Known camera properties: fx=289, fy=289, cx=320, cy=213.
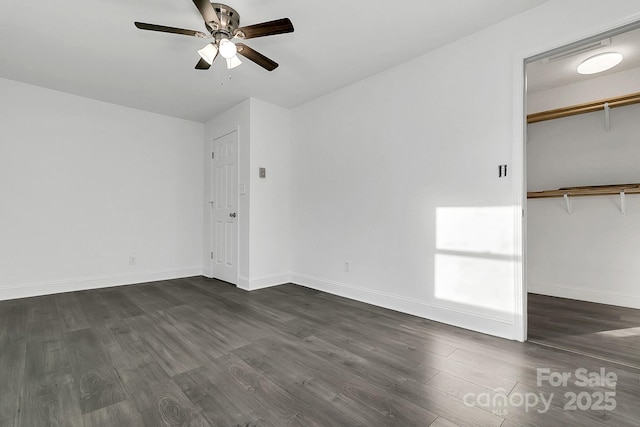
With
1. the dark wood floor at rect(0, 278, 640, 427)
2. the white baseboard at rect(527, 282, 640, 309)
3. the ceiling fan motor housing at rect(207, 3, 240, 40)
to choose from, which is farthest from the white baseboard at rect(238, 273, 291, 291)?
the white baseboard at rect(527, 282, 640, 309)

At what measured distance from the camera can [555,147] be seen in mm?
3721

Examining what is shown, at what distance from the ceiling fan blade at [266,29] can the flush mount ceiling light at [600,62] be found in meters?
2.97

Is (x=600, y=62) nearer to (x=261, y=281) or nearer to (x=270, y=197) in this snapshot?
(x=270, y=197)

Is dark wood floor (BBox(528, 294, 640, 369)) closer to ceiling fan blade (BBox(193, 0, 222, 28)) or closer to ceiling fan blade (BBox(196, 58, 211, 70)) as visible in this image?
ceiling fan blade (BBox(193, 0, 222, 28))

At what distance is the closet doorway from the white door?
12.2ft

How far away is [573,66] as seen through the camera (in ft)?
10.3

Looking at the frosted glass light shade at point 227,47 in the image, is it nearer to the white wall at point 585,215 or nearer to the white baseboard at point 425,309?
the white baseboard at point 425,309

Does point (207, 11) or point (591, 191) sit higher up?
point (207, 11)

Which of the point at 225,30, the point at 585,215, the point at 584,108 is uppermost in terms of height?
the point at 225,30

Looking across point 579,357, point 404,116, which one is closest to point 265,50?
point 404,116

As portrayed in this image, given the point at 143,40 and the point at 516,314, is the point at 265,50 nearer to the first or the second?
the point at 143,40

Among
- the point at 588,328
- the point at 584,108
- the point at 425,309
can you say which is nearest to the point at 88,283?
the point at 425,309

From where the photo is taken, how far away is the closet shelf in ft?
9.95

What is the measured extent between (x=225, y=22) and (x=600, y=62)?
11.5ft
